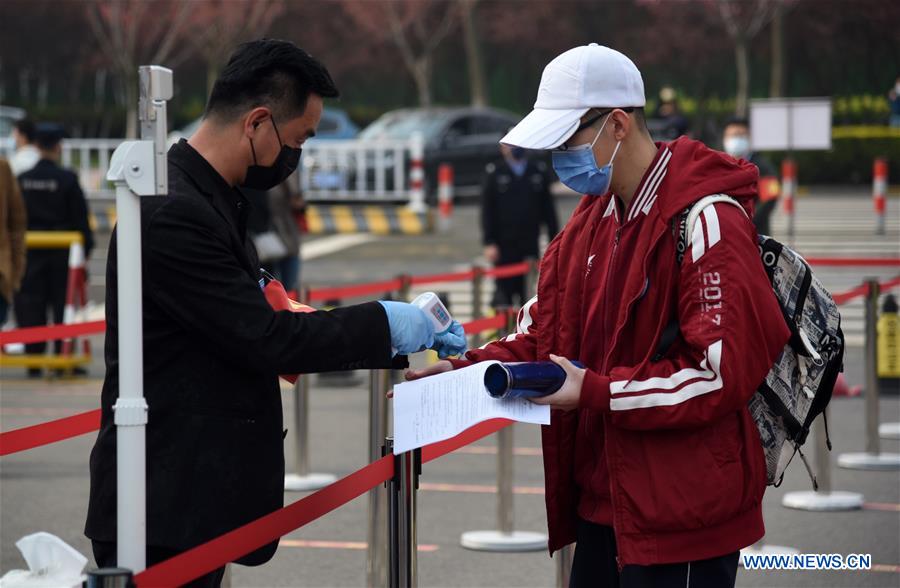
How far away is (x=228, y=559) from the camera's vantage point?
3.29 metres

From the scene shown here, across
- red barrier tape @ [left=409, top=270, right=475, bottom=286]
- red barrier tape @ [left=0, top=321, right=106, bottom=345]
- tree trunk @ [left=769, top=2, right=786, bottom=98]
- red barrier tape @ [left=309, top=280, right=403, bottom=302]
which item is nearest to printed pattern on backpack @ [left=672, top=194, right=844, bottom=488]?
red barrier tape @ [left=0, top=321, right=106, bottom=345]

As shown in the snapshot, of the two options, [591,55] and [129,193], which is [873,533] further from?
[129,193]

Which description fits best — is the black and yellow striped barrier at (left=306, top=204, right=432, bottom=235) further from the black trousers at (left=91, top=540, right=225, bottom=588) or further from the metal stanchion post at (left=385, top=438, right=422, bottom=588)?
the black trousers at (left=91, top=540, right=225, bottom=588)

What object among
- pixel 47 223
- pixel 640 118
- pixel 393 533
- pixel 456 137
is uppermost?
pixel 456 137

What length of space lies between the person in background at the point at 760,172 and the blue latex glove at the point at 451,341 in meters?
7.78

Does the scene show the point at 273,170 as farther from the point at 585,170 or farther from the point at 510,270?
the point at 510,270

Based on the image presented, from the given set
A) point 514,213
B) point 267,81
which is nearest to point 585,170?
point 267,81

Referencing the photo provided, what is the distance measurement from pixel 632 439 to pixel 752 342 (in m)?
0.37

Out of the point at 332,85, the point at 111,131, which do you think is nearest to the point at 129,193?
the point at 332,85

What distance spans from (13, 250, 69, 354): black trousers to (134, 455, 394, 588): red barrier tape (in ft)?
32.1

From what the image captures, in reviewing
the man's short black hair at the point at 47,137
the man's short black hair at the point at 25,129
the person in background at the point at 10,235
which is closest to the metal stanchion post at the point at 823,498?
the person in background at the point at 10,235

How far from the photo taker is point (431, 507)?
7977 millimetres

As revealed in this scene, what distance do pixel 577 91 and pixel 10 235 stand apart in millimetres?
9274

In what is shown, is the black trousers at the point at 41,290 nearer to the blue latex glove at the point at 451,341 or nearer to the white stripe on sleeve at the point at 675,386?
the blue latex glove at the point at 451,341
